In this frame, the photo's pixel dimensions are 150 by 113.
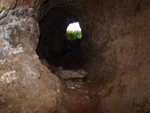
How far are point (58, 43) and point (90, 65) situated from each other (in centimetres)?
420

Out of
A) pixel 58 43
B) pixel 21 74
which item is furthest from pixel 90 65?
pixel 58 43

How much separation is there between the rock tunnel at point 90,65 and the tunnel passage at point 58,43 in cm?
189

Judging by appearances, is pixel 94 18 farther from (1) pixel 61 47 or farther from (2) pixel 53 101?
(1) pixel 61 47

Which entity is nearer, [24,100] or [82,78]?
[24,100]

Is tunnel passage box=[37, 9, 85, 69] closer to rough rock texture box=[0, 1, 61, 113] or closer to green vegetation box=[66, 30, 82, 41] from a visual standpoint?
green vegetation box=[66, 30, 82, 41]

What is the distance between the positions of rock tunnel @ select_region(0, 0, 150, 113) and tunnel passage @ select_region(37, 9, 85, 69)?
1889 mm

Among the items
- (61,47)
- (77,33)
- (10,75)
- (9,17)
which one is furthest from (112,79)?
(77,33)

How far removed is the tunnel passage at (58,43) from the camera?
6.59 meters

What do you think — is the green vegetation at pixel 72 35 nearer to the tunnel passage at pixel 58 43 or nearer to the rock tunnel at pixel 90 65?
the tunnel passage at pixel 58 43

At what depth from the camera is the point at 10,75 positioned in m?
2.38

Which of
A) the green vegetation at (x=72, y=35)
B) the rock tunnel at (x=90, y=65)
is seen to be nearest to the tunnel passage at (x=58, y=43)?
the green vegetation at (x=72, y=35)

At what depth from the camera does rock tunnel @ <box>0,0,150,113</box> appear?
2432 mm

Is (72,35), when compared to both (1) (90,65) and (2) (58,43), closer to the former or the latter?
(2) (58,43)

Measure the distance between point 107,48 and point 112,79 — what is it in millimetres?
1091
